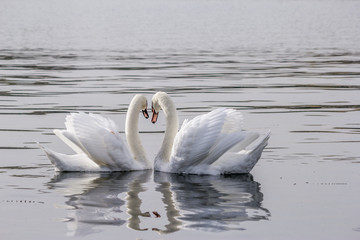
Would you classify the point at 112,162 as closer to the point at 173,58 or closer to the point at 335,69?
the point at 335,69

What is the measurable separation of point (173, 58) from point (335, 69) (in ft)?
27.6

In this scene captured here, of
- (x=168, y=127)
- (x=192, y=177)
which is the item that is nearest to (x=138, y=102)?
(x=168, y=127)

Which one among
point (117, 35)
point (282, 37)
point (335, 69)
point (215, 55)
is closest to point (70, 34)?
point (117, 35)

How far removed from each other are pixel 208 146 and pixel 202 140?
0.12 m

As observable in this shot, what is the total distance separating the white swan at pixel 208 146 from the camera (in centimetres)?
1388

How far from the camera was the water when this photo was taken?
35.8 ft

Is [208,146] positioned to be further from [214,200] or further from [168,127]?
[214,200]

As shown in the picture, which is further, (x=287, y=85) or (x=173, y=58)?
(x=173, y=58)

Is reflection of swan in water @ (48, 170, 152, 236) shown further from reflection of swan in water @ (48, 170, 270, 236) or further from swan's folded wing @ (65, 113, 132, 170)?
swan's folded wing @ (65, 113, 132, 170)

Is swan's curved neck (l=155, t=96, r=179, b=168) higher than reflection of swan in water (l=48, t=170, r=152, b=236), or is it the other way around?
swan's curved neck (l=155, t=96, r=179, b=168)

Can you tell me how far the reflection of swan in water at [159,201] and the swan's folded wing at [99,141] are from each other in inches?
9.1

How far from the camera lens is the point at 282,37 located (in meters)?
58.8

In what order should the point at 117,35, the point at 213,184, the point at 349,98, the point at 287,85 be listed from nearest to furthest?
the point at 213,184 < the point at 349,98 < the point at 287,85 < the point at 117,35

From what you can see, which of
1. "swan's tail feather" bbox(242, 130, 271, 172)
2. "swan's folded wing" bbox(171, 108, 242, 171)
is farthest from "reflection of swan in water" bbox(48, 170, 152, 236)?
"swan's tail feather" bbox(242, 130, 271, 172)
